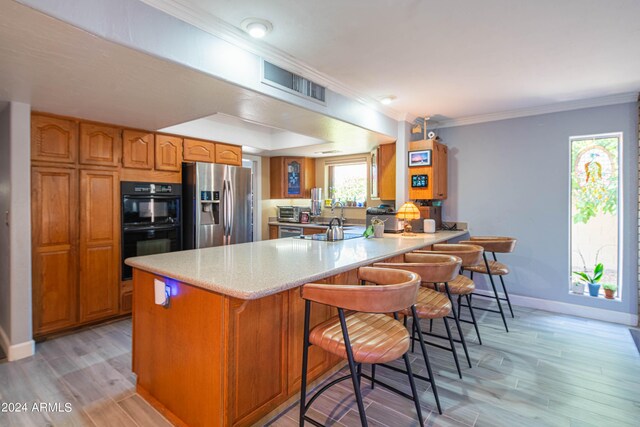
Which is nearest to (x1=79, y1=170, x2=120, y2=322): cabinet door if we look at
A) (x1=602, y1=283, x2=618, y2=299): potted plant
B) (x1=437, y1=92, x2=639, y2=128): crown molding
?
(x1=437, y1=92, x2=639, y2=128): crown molding

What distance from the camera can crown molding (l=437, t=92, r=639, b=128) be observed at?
3.36 metres

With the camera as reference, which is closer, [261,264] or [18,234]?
[261,264]

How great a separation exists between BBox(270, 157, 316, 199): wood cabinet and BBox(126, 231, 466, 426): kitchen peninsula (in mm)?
3570

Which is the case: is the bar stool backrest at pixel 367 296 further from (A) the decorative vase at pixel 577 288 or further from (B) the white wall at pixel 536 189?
(A) the decorative vase at pixel 577 288

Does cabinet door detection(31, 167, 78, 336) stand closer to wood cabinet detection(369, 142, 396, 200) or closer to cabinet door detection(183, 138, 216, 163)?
cabinet door detection(183, 138, 216, 163)

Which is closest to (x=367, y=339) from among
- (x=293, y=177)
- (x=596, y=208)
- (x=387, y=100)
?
(x=387, y=100)

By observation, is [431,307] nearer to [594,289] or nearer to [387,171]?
[387,171]

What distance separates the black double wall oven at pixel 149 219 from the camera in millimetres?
3414

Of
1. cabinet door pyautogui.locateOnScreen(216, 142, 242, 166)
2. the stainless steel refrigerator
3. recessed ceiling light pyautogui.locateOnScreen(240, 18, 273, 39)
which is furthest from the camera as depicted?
cabinet door pyautogui.locateOnScreen(216, 142, 242, 166)

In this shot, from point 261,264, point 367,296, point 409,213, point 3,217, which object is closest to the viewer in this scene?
point 367,296

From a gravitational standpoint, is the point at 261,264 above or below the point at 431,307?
above

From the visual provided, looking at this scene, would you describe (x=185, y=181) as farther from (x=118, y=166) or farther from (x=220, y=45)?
(x=220, y=45)

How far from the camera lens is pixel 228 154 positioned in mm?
4383

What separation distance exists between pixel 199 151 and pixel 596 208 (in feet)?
15.6
